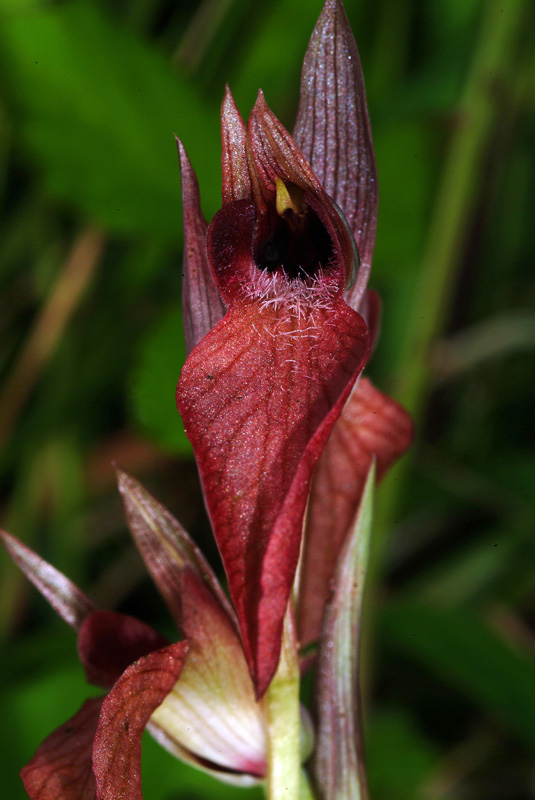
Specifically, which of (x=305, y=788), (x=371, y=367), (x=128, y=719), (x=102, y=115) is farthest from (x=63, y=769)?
(x=371, y=367)

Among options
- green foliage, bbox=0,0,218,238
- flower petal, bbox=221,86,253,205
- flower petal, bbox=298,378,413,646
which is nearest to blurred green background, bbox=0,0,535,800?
green foliage, bbox=0,0,218,238

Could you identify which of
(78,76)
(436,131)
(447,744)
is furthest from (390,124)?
(447,744)

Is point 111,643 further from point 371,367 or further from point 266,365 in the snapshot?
point 371,367

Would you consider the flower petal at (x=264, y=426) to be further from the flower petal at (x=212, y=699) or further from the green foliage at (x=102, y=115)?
the green foliage at (x=102, y=115)

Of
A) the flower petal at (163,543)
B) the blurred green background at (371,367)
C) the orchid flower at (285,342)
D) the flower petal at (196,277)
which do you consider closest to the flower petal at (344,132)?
the orchid flower at (285,342)

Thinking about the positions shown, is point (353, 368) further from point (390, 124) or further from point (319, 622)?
point (390, 124)
